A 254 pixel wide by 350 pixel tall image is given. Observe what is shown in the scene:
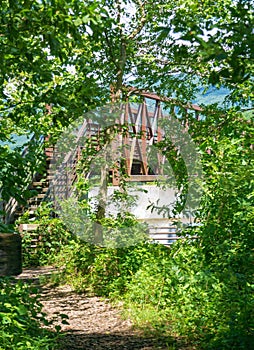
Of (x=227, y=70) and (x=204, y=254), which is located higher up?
(x=227, y=70)

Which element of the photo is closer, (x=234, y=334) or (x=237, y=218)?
(x=234, y=334)

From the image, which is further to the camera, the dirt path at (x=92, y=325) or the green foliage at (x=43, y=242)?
→ the green foliage at (x=43, y=242)

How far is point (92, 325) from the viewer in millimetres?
5680

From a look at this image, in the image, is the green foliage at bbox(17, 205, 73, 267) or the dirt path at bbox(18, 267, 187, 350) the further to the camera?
the green foliage at bbox(17, 205, 73, 267)

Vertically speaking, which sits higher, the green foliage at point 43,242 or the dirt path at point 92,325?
the green foliage at point 43,242

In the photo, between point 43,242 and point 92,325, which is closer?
point 92,325

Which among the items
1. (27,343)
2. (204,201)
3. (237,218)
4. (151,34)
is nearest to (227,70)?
(27,343)

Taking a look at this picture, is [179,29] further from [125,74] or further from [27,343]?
[125,74]

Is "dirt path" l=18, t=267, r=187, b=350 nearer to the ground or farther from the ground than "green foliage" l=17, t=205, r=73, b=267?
nearer to the ground

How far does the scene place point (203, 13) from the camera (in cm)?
773

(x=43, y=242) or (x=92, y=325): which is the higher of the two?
(x=43, y=242)

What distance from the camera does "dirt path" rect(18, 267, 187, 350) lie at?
484cm

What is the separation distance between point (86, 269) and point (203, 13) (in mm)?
3827

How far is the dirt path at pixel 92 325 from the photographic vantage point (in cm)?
484
